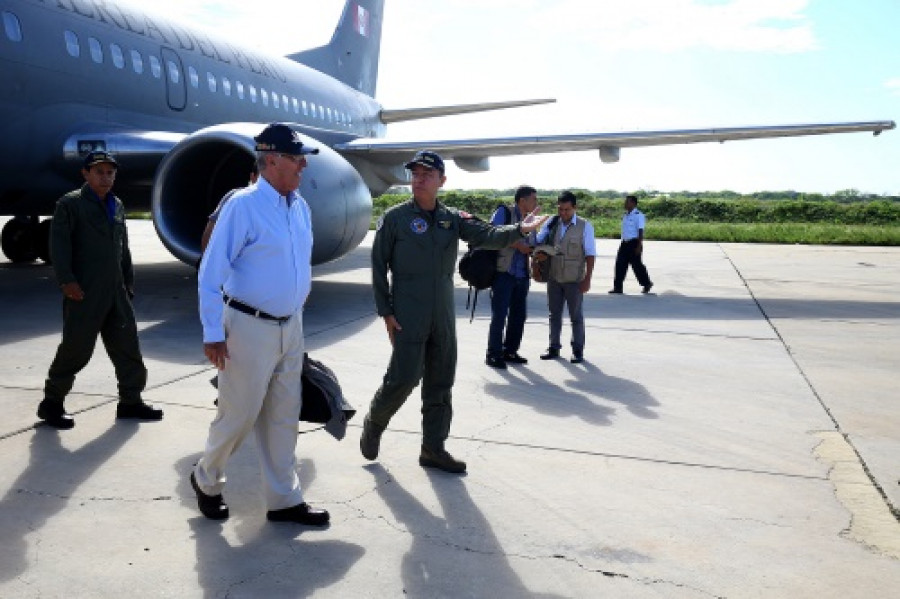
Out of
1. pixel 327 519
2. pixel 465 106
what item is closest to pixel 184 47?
pixel 465 106

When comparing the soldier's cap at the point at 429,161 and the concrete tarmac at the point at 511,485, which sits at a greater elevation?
the soldier's cap at the point at 429,161

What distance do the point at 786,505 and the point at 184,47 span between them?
10504 millimetres

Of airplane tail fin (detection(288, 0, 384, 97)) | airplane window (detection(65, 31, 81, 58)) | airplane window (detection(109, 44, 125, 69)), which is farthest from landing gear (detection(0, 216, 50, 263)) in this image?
airplane tail fin (detection(288, 0, 384, 97))

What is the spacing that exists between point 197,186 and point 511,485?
717 cm

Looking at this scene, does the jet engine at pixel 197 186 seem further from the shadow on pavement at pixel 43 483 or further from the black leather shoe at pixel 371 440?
the black leather shoe at pixel 371 440

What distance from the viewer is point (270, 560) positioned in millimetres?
3254

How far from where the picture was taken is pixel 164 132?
11.2m

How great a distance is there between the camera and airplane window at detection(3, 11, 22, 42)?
880cm

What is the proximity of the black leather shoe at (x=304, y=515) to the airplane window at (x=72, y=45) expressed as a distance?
7.89m

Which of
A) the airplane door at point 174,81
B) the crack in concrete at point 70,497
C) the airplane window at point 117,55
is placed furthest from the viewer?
the airplane door at point 174,81

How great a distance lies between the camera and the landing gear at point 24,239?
44.4 ft

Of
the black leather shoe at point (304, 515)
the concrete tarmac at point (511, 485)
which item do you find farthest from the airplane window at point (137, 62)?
the black leather shoe at point (304, 515)

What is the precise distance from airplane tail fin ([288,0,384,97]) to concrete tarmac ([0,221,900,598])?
13.3m

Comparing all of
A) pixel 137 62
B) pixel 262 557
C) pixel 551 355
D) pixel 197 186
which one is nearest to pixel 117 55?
pixel 137 62
